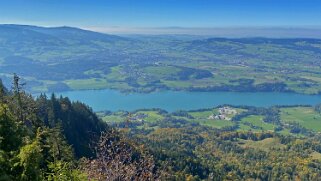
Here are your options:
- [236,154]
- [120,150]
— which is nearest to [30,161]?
[120,150]

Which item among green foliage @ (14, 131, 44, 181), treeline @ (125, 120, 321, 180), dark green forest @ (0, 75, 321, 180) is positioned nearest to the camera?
green foliage @ (14, 131, 44, 181)

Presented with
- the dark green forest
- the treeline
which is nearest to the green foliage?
the dark green forest

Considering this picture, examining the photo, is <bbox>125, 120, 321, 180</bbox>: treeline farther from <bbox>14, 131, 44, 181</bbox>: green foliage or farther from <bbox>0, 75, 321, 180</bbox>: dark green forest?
<bbox>14, 131, 44, 181</bbox>: green foliage

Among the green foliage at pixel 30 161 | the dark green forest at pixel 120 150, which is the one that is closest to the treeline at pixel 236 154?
the dark green forest at pixel 120 150

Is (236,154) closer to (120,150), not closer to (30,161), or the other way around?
(120,150)

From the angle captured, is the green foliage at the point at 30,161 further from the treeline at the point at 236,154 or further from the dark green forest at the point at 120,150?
the treeline at the point at 236,154

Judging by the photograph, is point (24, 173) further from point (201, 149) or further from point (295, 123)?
point (295, 123)

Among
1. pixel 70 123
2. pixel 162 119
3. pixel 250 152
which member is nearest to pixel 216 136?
pixel 250 152

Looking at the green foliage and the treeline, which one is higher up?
the green foliage

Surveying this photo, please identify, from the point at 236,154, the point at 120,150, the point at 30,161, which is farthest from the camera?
the point at 236,154
